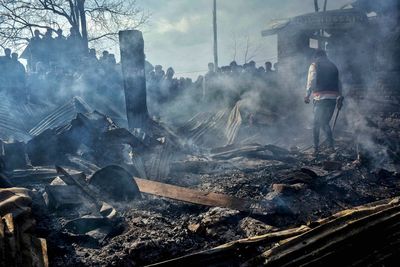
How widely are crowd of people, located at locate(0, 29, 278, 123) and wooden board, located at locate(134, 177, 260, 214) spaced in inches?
A: 240

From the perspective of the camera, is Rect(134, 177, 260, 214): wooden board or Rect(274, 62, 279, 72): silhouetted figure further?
Rect(274, 62, 279, 72): silhouetted figure

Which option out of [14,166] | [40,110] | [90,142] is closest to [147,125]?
[90,142]

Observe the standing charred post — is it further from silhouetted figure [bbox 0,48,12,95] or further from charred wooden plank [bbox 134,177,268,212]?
silhouetted figure [bbox 0,48,12,95]

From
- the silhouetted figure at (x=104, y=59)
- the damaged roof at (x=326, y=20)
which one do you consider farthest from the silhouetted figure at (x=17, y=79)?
the damaged roof at (x=326, y=20)

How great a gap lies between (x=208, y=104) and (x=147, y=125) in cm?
460

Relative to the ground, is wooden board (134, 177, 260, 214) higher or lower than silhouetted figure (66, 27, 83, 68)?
lower

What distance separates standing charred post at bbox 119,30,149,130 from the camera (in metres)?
6.70

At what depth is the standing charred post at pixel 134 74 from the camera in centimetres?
670

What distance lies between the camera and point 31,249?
2.82m

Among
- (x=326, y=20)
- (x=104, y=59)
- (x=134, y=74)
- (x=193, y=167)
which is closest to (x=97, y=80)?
(x=104, y=59)

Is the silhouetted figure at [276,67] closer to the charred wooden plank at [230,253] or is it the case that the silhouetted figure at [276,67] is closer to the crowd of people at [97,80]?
the crowd of people at [97,80]

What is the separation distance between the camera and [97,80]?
10.4 metres

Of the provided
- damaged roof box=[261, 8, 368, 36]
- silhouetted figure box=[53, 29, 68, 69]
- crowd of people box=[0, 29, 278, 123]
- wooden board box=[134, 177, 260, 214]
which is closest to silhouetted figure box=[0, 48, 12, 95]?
crowd of people box=[0, 29, 278, 123]

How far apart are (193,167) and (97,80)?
556 centimetres
